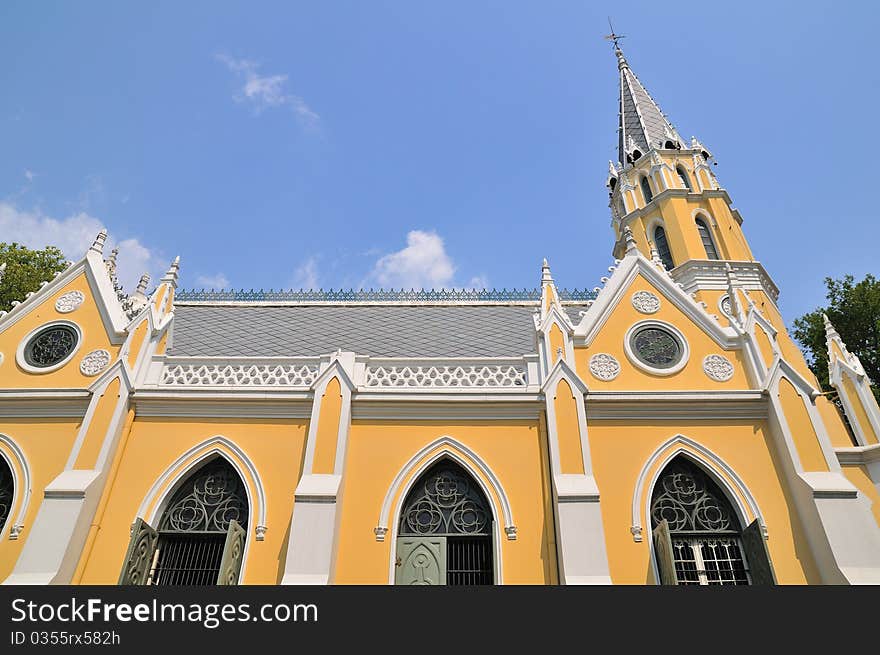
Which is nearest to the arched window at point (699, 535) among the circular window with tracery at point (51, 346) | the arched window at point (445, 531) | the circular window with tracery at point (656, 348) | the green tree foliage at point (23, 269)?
the circular window with tracery at point (656, 348)

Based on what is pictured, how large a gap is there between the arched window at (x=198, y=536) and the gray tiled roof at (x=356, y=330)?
11.9 feet

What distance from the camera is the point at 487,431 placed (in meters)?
10.2

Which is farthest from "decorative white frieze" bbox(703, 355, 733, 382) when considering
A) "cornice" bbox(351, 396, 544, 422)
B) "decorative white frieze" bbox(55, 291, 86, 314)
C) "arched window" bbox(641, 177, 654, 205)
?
"decorative white frieze" bbox(55, 291, 86, 314)

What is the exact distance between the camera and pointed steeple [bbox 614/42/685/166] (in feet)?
71.2

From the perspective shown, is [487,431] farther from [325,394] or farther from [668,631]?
[668,631]

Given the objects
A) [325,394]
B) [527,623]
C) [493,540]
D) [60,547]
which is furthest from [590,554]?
[60,547]

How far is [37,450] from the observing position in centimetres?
1013

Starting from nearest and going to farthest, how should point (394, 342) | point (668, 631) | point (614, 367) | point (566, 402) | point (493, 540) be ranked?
point (668, 631) → point (493, 540) → point (566, 402) → point (614, 367) → point (394, 342)

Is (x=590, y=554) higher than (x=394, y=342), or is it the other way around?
(x=394, y=342)

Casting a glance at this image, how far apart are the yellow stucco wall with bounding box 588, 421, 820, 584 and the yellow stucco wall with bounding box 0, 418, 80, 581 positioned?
9673 millimetres

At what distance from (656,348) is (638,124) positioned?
15393 millimetres

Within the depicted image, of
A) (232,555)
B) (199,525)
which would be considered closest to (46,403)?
(199,525)

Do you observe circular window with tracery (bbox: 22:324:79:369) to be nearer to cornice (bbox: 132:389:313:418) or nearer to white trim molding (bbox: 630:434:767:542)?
cornice (bbox: 132:389:313:418)

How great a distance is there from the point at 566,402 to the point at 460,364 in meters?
2.41
